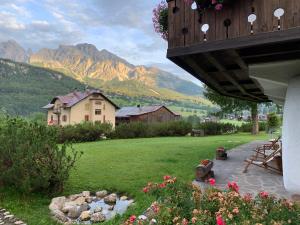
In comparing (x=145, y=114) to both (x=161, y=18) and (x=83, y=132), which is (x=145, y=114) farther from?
Result: (x=161, y=18)

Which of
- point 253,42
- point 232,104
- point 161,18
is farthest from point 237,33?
point 232,104

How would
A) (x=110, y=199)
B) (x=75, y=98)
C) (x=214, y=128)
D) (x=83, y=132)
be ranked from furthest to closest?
1. (x=75, y=98)
2. (x=214, y=128)
3. (x=83, y=132)
4. (x=110, y=199)

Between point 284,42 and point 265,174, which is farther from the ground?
point 284,42

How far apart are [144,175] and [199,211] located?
22.1 ft

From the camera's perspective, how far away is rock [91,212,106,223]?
25.3 feet

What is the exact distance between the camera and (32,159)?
28.9ft

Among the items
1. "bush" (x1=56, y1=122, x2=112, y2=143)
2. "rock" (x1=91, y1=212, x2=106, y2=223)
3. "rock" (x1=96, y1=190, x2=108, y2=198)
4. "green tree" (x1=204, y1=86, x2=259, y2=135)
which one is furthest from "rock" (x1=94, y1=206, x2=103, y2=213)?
"green tree" (x1=204, y1=86, x2=259, y2=135)

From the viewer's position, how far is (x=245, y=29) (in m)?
5.71

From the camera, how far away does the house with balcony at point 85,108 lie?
178ft

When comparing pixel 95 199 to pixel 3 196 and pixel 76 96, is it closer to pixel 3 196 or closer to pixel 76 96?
pixel 3 196

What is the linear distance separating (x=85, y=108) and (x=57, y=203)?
47174 mm

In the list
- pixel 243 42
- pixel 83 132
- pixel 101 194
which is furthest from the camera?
pixel 83 132

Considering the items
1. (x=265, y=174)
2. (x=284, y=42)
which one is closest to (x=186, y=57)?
(x=284, y=42)

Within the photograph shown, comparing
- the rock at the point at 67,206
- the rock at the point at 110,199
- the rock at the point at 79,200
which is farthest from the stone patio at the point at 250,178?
the rock at the point at 67,206
